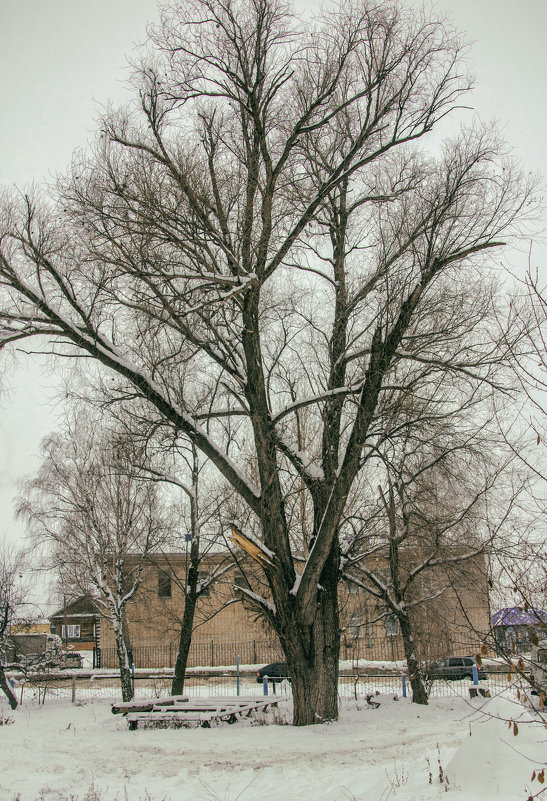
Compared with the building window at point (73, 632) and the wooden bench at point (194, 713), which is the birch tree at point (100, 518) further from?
the building window at point (73, 632)

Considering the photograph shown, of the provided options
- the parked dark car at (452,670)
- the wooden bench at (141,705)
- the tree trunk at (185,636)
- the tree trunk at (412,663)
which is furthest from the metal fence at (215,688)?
the wooden bench at (141,705)

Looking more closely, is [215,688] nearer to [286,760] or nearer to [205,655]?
[205,655]

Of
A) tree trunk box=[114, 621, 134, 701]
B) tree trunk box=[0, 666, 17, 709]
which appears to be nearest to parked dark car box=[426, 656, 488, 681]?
tree trunk box=[114, 621, 134, 701]

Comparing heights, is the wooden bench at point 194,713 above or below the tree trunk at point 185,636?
below

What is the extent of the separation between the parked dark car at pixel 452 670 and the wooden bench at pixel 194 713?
3.86m

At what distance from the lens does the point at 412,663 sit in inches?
597

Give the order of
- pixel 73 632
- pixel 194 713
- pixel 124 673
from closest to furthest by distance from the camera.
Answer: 1. pixel 194 713
2. pixel 124 673
3. pixel 73 632

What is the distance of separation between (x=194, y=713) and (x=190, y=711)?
266 mm

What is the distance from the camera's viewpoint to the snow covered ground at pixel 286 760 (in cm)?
715

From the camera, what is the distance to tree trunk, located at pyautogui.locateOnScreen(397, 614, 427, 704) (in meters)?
15.2

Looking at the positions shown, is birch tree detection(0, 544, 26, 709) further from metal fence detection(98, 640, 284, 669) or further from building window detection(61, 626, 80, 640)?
building window detection(61, 626, 80, 640)

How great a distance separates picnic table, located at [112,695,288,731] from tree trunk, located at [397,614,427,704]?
3.08 m

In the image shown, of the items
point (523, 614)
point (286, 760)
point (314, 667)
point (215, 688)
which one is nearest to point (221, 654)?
point (215, 688)

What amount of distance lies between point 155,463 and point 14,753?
8258 millimetres
